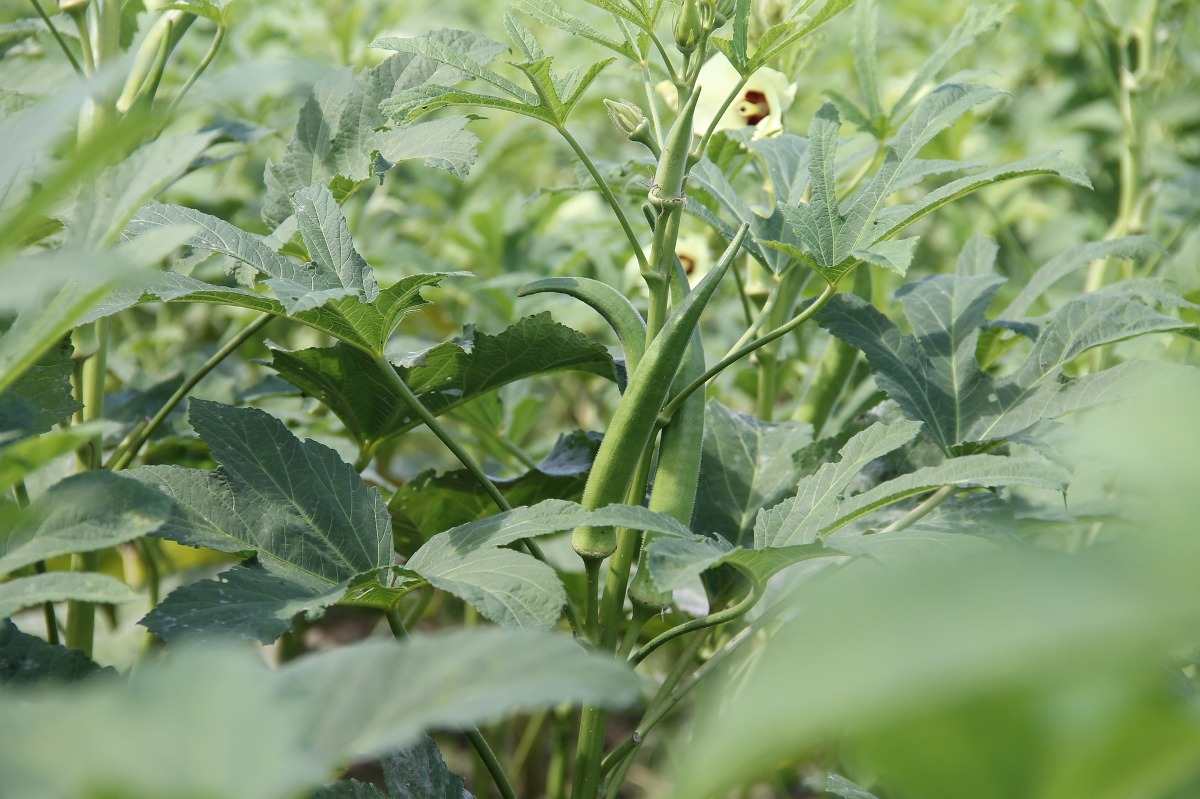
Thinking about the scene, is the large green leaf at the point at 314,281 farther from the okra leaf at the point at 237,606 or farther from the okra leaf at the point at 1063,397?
the okra leaf at the point at 1063,397

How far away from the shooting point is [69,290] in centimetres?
56

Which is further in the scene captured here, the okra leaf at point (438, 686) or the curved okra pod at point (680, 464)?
the curved okra pod at point (680, 464)

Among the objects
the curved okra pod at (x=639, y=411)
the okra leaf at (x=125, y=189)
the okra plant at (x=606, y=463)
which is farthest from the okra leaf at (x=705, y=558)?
the okra leaf at (x=125, y=189)

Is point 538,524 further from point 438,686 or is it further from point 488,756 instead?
point 438,686

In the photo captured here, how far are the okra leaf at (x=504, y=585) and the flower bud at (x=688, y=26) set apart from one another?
401 mm

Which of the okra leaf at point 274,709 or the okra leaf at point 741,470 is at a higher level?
the okra leaf at point 274,709

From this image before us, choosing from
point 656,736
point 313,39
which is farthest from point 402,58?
point 313,39

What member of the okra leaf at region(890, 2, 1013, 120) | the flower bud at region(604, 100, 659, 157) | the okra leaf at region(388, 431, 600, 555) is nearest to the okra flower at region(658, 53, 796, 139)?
the okra leaf at region(890, 2, 1013, 120)

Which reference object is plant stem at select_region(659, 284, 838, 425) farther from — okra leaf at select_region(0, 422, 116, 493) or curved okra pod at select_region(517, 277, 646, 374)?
okra leaf at select_region(0, 422, 116, 493)

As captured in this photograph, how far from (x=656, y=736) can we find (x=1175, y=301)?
124 centimetres

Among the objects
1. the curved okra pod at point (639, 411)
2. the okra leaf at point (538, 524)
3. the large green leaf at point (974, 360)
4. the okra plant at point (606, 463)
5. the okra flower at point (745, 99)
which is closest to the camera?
the okra plant at point (606, 463)

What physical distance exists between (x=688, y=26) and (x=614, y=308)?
22 centimetres

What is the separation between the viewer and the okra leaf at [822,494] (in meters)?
0.75

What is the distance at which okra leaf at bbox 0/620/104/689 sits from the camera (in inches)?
29.9
